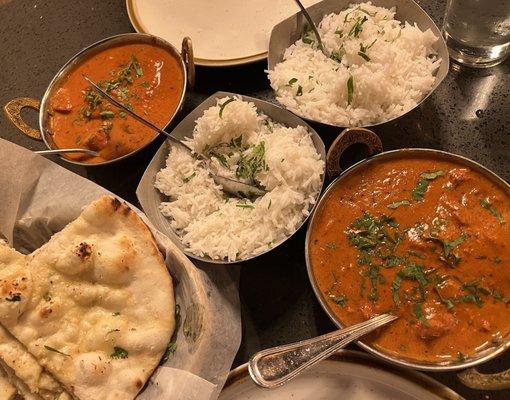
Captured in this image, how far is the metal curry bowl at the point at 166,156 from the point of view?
7.18ft

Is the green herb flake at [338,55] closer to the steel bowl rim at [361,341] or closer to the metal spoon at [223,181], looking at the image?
the steel bowl rim at [361,341]

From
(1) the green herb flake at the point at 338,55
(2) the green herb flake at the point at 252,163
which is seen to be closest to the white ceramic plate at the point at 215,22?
(1) the green herb flake at the point at 338,55

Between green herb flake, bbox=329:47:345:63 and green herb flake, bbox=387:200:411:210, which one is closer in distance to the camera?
green herb flake, bbox=387:200:411:210

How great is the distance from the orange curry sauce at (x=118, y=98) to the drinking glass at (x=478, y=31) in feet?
4.40

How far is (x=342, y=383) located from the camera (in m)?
1.88

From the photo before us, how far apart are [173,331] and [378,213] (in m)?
0.90

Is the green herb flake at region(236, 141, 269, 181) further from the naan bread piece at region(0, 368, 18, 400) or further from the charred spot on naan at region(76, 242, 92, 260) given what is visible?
the naan bread piece at region(0, 368, 18, 400)

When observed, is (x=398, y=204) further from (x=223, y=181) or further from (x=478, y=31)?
(x=478, y=31)

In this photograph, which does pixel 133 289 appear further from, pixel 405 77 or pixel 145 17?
pixel 145 17

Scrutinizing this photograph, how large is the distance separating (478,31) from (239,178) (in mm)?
1309

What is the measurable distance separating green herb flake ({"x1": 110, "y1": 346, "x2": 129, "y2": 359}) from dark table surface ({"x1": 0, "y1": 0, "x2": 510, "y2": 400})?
47 centimetres

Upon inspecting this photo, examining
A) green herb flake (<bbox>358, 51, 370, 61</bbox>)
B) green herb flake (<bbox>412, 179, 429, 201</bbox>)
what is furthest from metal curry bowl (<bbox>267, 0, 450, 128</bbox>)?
green herb flake (<bbox>412, 179, 429, 201</bbox>)

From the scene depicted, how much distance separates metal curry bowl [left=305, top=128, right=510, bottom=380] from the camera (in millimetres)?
1709

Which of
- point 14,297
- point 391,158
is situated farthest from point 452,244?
point 14,297
